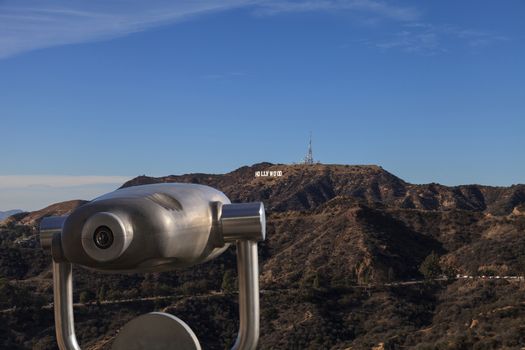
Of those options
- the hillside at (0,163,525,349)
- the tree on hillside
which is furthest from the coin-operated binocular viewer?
the tree on hillside

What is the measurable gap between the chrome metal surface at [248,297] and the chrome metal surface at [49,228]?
834mm

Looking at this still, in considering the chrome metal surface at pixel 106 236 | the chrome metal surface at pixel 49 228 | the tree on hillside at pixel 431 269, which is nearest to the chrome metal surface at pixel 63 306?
the chrome metal surface at pixel 49 228

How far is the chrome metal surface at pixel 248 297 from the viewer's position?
3.51 m

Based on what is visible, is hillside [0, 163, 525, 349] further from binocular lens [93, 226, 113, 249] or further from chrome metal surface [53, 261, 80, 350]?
binocular lens [93, 226, 113, 249]

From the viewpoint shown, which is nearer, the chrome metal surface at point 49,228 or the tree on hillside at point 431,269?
the chrome metal surface at point 49,228

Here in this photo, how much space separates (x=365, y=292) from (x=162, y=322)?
123 ft

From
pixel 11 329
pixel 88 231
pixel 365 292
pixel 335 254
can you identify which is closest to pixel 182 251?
pixel 88 231

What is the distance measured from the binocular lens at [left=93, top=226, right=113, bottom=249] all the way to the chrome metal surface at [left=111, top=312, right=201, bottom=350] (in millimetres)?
525

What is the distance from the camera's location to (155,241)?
3.01 m

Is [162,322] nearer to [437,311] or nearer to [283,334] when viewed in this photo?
[283,334]

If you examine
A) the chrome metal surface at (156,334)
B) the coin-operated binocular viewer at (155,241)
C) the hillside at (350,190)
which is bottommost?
the chrome metal surface at (156,334)

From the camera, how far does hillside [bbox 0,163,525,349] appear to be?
31266mm

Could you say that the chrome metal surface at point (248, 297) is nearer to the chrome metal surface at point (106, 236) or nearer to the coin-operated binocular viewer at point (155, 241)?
the coin-operated binocular viewer at point (155, 241)

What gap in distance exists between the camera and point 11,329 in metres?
34.0
